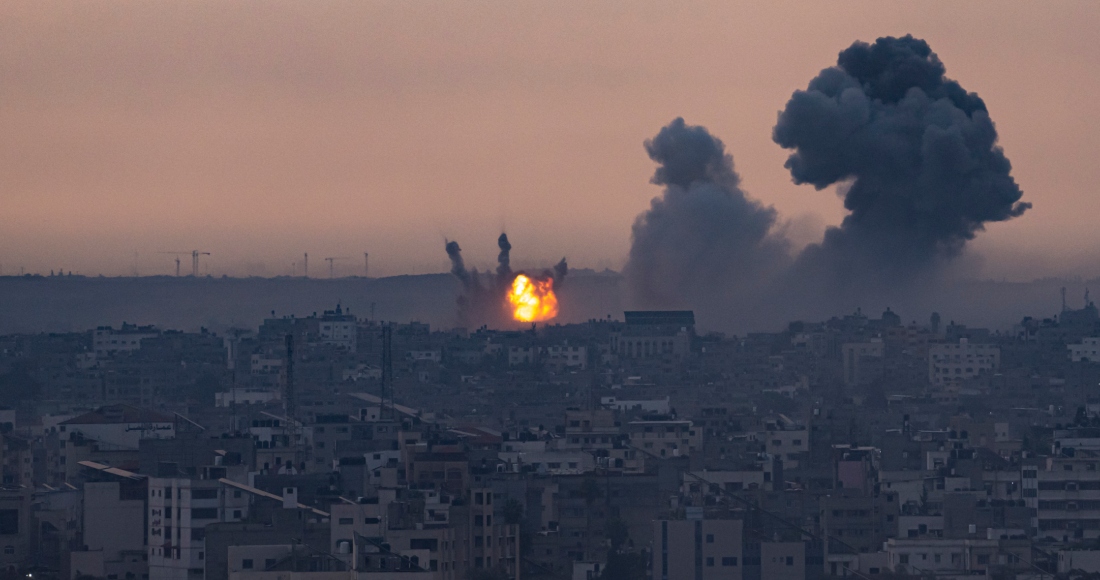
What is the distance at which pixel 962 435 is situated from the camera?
249 feet

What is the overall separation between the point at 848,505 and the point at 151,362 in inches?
3390

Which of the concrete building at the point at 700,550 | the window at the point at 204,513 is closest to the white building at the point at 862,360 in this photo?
the concrete building at the point at 700,550

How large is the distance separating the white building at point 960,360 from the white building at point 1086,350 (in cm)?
367

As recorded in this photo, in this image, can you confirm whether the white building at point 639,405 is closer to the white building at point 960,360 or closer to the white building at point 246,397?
the white building at point 246,397

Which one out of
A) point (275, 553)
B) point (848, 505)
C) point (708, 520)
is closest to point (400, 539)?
point (275, 553)

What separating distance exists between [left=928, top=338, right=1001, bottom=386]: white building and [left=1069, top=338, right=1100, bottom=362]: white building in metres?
3.67

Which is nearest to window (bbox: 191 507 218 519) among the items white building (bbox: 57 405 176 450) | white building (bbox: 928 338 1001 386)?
white building (bbox: 57 405 176 450)

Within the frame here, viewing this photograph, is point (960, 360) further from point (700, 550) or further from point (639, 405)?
point (700, 550)

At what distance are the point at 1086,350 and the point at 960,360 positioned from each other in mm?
6632

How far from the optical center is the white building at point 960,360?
444 feet

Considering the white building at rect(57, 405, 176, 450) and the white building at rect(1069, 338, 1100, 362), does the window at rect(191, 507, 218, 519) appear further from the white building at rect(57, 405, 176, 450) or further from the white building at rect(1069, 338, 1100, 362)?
the white building at rect(1069, 338, 1100, 362)

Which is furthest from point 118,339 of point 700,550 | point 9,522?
point 700,550

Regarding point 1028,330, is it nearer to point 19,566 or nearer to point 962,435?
point 962,435

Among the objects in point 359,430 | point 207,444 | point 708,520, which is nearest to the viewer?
point 708,520
